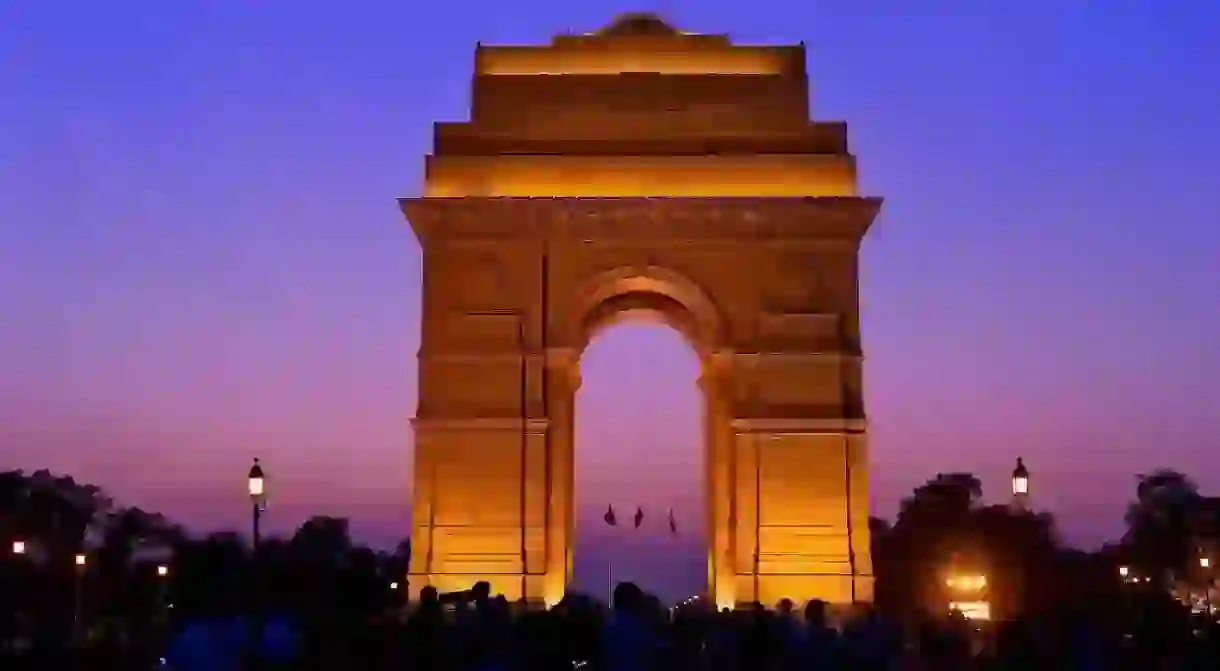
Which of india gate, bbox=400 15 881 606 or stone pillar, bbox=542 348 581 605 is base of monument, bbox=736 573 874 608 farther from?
stone pillar, bbox=542 348 581 605

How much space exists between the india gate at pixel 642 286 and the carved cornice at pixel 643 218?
4cm

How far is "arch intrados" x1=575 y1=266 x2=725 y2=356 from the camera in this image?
28.4 m

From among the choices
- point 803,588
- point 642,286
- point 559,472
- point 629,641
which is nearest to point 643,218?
point 642,286

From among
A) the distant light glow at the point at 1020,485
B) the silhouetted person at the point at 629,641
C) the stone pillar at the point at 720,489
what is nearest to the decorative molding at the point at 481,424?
the stone pillar at the point at 720,489

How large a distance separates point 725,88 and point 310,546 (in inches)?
2695

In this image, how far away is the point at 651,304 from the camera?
1267 inches

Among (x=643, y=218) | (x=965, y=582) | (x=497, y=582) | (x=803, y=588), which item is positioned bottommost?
(x=803, y=588)

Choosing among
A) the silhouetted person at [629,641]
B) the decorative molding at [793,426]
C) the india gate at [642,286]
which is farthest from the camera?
the decorative molding at [793,426]

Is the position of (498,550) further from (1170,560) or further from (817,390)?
(1170,560)

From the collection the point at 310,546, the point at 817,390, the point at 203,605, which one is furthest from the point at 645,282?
the point at 310,546

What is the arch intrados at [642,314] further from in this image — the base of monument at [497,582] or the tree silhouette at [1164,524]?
the tree silhouette at [1164,524]

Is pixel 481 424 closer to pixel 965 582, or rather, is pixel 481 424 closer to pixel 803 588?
pixel 803 588

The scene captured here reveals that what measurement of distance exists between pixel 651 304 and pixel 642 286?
250 centimetres

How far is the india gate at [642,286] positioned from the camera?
27719mm
